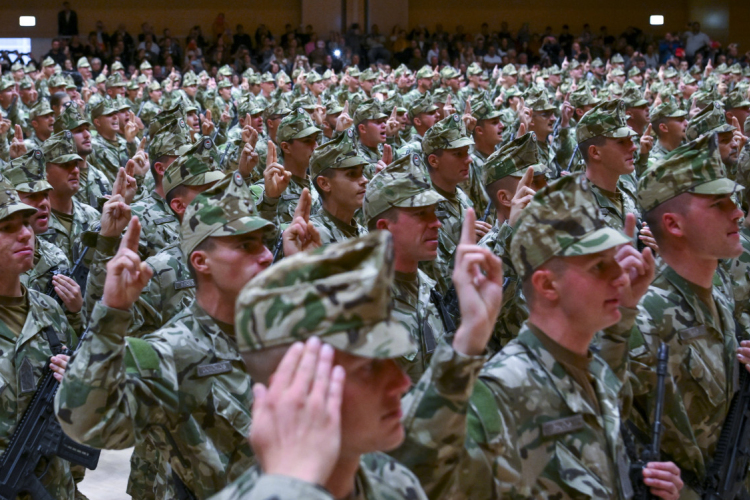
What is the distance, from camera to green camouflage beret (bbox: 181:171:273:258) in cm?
316

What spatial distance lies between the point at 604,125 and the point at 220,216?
356cm

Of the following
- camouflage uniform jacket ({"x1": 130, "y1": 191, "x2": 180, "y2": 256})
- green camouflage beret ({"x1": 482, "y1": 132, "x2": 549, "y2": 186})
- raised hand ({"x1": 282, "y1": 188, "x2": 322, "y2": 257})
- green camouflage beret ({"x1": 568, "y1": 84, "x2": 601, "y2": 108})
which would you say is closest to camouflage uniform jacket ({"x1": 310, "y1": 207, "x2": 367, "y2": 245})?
camouflage uniform jacket ({"x1": 130, "y1": 191, "x2": 180, "y2": 256})

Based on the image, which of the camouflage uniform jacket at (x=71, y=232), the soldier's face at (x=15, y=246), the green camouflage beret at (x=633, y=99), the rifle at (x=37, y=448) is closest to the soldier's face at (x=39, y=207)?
the camouflage uniform jacket at (x=71, y=232)

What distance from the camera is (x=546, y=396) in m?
2.53

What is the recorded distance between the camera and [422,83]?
1589 centimetres

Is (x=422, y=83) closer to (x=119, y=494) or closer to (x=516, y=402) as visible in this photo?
(x=119, y=494)

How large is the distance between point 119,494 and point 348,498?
4.00 metres

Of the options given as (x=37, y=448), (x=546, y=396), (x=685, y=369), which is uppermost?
(x=546, y=396)

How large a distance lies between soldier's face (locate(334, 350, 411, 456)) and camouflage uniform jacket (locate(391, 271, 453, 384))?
2.17 metres

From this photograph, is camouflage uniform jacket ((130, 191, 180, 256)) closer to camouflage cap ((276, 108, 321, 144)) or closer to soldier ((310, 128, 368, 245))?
soldier ((310, 128, 368, 245))

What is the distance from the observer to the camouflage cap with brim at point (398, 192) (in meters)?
4.23

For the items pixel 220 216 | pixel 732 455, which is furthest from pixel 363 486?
pixel 732 455

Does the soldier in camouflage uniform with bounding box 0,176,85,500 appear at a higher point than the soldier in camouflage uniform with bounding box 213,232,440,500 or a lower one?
lower

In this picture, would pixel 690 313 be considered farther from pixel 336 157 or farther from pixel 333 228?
pixel 336 157
